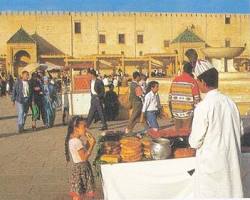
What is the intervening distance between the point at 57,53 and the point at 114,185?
156 feet

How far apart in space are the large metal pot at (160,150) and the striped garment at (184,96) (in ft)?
6.52

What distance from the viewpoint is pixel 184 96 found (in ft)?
22.1

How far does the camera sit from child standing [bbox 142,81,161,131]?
358 inches

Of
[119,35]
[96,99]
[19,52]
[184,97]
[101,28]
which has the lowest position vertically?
[96,99]

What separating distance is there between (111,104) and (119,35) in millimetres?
40256

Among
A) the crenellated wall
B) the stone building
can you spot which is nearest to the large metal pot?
the stone building

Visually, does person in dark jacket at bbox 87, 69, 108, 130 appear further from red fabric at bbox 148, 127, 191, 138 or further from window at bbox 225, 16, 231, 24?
window at bbox 225, 16, 231, 24

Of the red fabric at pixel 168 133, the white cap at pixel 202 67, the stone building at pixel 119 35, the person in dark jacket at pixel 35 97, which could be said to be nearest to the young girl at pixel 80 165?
the red fabric at pixel 168 133

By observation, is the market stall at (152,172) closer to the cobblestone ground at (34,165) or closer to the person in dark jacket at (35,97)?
the cobblestone ground at (34,165)

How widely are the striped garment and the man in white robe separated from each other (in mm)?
2857

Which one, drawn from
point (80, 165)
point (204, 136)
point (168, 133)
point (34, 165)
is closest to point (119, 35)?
point (34, 165)

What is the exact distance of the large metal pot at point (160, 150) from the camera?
467 centimetres

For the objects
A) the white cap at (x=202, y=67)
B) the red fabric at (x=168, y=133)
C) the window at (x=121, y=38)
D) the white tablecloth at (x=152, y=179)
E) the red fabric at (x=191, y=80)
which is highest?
the window at (x=121, y=38)

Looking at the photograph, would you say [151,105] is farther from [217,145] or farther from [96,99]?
[217,145]
